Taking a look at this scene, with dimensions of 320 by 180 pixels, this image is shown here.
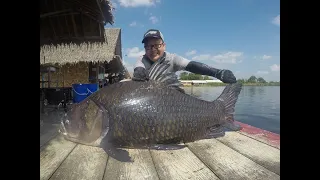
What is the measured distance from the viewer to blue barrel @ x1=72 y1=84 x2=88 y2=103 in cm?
406

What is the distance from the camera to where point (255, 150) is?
5.18 ft

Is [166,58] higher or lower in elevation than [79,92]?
higher

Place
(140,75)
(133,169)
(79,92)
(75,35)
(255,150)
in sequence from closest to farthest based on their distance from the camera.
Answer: (133,169), (255,150), (140,75), (79,92), (75,35)

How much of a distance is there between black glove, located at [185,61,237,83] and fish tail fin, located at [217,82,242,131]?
7 cm

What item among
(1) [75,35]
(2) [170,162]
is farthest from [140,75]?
(1) [75,35]

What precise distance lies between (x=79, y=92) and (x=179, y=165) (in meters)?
3.27

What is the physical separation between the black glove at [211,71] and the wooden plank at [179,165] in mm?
735

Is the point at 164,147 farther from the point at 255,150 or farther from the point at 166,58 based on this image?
the point at 166,58

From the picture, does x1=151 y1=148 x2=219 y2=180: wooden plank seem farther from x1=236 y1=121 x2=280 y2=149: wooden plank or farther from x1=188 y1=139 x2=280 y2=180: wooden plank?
x1=236 y1=121 x2=280 y2=149: wooden plank

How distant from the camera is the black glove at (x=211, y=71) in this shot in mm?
1918

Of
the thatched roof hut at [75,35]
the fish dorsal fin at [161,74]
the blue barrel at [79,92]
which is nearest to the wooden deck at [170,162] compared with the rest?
the fish dorsal fin at [161,74]

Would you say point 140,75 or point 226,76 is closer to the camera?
point 140,75

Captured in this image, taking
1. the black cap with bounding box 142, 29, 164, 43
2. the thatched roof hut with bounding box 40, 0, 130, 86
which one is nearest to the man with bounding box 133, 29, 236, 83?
the black cap with bounding box 142, 29, 164, 43

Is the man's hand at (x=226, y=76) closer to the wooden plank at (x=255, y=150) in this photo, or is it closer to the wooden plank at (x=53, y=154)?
the wooden plank at (x=255, y=150)
